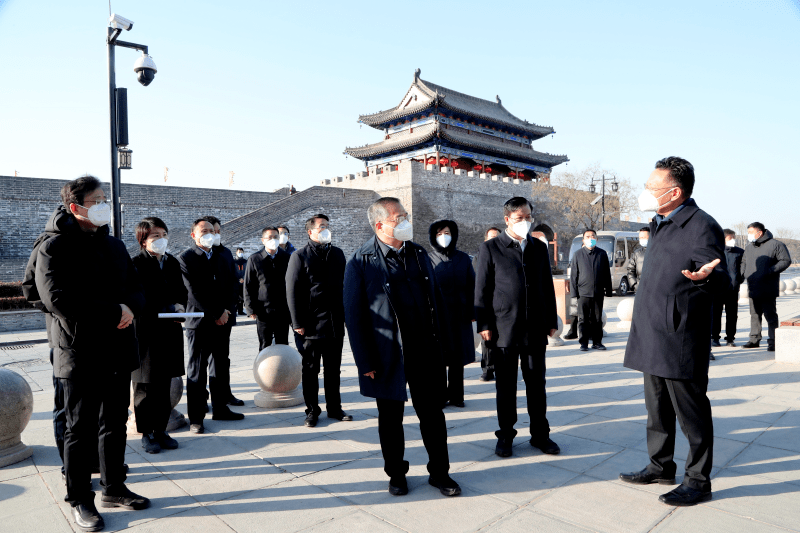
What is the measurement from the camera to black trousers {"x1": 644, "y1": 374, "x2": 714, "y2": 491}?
9.09 ft

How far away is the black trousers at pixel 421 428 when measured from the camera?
9.71ft

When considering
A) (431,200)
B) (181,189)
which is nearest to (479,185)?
(431,200)

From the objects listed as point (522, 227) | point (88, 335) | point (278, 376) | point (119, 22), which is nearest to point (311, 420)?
point (278, 376)

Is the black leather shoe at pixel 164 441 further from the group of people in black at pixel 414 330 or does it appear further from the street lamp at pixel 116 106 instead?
the street lamp at pixel 116 106

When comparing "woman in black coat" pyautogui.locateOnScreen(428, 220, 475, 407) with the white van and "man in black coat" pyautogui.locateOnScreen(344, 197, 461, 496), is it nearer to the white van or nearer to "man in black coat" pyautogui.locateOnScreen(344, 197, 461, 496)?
"man in black coat" pyautogui.locateOnScreen(344, 197, 461, 496)

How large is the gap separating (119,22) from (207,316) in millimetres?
4859

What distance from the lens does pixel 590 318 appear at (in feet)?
24.8

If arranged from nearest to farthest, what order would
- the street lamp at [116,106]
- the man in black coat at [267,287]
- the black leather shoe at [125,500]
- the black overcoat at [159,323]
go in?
1. the black leather shoe at [125,500]
2. the black overcoat at [159,323]
3. the man in black coat at [267,287]
4. the street lamp at [116,106]

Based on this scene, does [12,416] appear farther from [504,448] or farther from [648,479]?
[648,479]

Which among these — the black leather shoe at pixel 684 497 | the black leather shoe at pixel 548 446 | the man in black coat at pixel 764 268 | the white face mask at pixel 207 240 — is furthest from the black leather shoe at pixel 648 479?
the man in black coat at pixel 764 268

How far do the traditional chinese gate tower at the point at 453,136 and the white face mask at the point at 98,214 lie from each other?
3110 centimetres

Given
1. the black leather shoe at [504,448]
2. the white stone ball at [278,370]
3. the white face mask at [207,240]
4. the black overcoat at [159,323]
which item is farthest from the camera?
the white stone ball at [278,370]

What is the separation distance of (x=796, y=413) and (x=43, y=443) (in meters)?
5.92

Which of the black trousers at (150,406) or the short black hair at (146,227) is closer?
the black trousers at (150,406)
